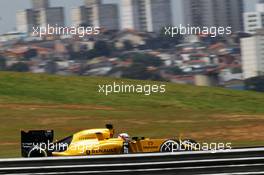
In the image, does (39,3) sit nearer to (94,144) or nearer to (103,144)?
(94,144)

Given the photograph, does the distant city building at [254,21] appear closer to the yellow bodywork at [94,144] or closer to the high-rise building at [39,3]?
the high-rise building at [39,3]

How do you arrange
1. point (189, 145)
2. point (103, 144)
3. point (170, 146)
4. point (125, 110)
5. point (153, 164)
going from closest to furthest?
point (153, 164)
point (189, 145)
point (170, 146)
point (103, 144)
point (125, 110)

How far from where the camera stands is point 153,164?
23.9 ft

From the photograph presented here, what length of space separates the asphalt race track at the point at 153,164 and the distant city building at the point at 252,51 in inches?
1213

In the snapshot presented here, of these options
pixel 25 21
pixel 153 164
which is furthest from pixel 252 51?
pixel 153 164

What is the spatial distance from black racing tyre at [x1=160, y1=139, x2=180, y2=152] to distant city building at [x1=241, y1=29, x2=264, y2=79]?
2781 centimetres

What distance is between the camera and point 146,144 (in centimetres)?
1059

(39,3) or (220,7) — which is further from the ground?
(39,3)

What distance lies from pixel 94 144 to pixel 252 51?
30946 millimetres

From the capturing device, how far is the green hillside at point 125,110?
17.5m

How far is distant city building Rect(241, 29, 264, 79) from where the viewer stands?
126 feet

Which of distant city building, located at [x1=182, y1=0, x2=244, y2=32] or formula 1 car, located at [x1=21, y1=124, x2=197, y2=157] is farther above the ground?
distant city building, located at [x1=182, y1=0, x2=244, y2=32]

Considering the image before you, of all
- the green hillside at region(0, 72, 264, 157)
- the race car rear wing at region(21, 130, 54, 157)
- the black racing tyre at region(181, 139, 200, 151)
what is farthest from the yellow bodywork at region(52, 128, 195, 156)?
the green hillside at region(0, 72, 264, 157)

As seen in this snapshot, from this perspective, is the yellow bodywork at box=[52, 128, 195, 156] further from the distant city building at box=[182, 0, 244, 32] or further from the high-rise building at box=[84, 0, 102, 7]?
the high-rise building at box=[84, 0, 102, 7]
